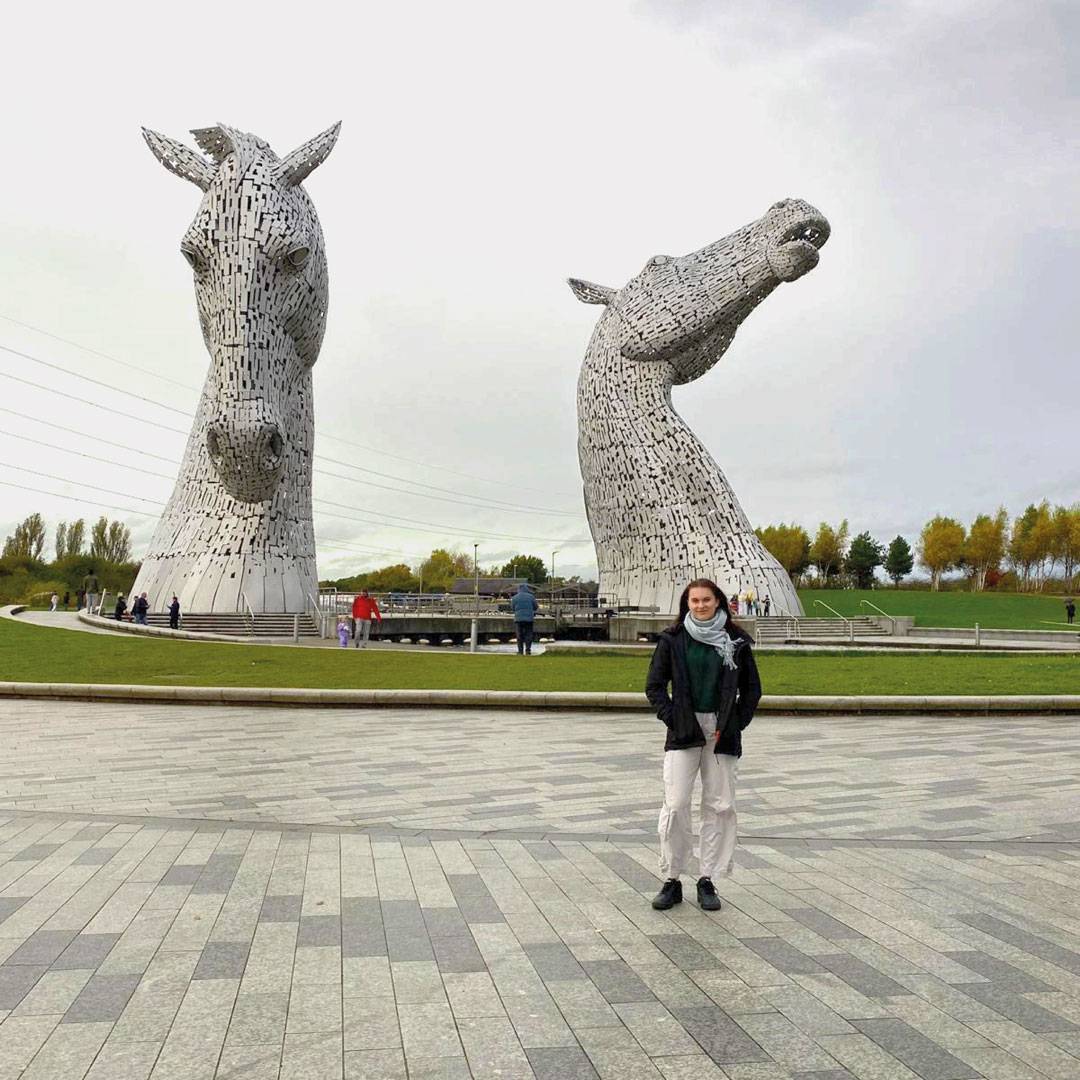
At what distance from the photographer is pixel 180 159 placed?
90.7 feet

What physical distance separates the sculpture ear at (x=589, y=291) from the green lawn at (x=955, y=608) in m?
18.6

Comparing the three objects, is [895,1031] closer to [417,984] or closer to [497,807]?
[417,984]

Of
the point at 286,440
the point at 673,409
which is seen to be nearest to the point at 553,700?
the point at 286,440

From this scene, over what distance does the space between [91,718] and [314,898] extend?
693 centimetres

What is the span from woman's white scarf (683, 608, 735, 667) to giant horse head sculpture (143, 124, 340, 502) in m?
22.7

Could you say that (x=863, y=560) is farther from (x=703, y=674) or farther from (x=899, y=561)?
(x=703, y=674)

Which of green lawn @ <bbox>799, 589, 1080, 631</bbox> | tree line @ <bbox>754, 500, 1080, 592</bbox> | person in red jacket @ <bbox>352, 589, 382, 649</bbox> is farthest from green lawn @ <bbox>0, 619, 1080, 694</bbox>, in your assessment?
tree line @ <bbox>754, 500, 1080, 592</bbox>

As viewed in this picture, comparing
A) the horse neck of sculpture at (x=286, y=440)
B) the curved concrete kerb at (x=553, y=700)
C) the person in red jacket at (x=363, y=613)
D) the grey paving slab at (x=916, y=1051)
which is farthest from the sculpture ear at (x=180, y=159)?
the grey paving slab at (x=916, y=1051)

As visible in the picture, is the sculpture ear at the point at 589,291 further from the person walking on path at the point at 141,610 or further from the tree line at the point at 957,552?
the tree line at the point at 957,552

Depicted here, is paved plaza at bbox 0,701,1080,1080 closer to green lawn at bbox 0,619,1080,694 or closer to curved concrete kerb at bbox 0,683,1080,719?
curved concrete kerb at bbox 0,683,1080,719

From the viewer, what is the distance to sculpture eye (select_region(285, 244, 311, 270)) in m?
26.0

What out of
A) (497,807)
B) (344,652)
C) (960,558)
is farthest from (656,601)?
(960,558)

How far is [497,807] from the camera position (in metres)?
6.14

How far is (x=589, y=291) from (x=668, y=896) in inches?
1207
